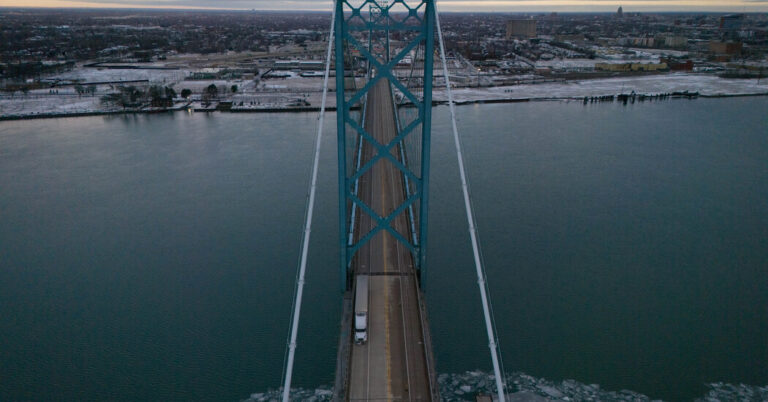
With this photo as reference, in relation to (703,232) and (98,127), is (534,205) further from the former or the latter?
(98,127)

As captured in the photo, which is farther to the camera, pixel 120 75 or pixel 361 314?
pixel 120 75

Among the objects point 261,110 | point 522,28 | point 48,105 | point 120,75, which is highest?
point 522,28

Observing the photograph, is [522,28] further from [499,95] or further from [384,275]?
[384,275]

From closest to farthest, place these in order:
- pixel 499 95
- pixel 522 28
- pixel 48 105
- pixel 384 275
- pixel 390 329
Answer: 1. pixel 390 329
2. pixel 384 275
3. pixel 48 105
4. pixel 499 95
5. pixel 522 28

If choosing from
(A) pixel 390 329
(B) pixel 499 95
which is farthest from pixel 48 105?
(A) pixel 390 329

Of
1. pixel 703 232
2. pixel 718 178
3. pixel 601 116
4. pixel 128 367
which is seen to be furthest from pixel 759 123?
pixel 128 367

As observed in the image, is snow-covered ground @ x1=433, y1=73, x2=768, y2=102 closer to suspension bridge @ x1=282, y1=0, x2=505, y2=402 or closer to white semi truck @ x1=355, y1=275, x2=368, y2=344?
suspension bridge @ x1=282, y1=0, x2=505, y2=402
